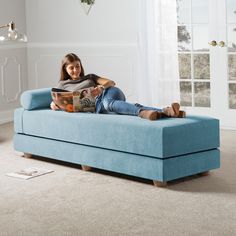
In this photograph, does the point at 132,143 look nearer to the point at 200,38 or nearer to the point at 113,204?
the point at 113,204

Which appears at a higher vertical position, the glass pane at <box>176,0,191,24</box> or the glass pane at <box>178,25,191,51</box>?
the glass pane at <box>176,0,191,24</box>

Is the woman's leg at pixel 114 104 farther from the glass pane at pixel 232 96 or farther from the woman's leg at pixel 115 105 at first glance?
the glass pane at pixel 232 96

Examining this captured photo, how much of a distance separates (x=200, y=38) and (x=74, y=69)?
1.80 m

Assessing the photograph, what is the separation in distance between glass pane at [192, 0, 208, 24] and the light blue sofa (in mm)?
2220

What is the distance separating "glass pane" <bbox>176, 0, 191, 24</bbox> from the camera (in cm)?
715

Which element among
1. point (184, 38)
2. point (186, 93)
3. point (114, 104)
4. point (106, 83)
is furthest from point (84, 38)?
point (114, 104)

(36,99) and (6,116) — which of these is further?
(6,116)

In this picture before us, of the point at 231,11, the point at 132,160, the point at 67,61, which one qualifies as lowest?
the point at 132,160

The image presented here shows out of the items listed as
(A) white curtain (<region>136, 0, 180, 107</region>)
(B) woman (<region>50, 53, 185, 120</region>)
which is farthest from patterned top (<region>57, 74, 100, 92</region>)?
(A) white curtain (<region>136, 0, 180, 107</region>)

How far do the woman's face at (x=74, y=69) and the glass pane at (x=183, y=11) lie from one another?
5.71 ft

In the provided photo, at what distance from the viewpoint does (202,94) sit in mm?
7195

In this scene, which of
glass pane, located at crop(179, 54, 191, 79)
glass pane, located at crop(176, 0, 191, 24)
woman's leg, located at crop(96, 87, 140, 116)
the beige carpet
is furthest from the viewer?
glass pane, located at crop(179, 54, 191, 79)

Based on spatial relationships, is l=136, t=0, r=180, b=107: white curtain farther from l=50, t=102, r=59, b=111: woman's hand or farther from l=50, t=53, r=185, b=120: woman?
l=50, t=102, r=59, b=111: woman's hand

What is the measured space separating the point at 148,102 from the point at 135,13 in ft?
3.39
